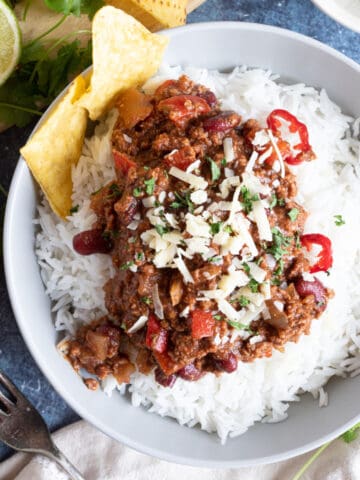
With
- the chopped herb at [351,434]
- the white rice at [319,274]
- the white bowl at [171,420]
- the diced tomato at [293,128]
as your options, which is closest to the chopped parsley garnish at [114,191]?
the white rice at [319,274]

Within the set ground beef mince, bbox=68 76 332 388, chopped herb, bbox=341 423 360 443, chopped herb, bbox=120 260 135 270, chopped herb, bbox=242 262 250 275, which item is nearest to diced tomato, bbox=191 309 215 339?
ground beef mince, bbox=68 76 332 388

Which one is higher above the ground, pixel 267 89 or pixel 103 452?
pixel 267 89

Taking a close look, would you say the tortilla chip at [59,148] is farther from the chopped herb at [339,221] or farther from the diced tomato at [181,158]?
the chopped herb at [339,221]

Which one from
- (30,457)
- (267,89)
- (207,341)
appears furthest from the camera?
(30,457)

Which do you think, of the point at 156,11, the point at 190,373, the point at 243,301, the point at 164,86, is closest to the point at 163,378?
the point at 190,373

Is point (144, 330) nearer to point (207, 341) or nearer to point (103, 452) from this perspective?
point (207, 341)

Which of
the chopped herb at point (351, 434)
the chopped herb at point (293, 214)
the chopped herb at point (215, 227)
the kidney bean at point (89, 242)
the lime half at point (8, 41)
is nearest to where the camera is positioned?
the chopped herb at point (215, 227)

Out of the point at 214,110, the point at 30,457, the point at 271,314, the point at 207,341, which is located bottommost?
the point at 30,457

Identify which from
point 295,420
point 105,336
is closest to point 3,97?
point 105,336
